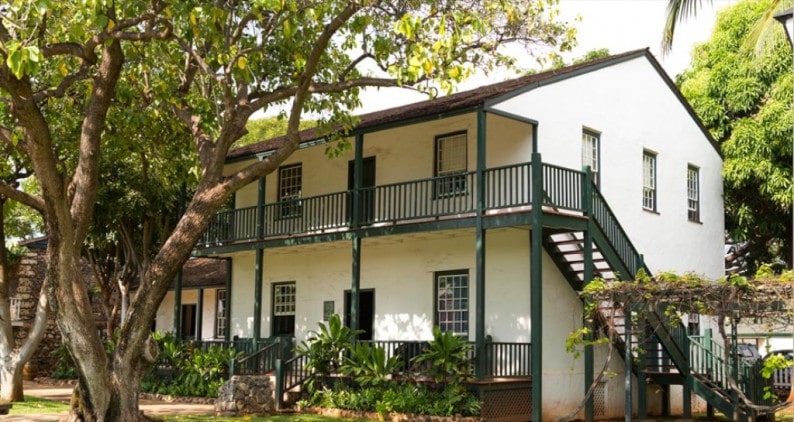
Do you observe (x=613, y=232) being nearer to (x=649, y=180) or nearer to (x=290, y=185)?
(x=649, y=180)

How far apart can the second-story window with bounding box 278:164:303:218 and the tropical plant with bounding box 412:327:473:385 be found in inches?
313

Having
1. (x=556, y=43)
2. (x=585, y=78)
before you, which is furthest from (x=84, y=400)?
(x=585, y=78)

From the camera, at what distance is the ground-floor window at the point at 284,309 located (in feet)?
80.8

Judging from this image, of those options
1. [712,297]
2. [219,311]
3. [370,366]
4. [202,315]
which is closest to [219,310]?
[219,311]

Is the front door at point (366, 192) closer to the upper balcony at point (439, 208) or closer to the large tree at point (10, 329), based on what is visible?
the upper balcony at point (439, 208)

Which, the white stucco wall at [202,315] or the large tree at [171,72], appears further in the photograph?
the white stucco wall at [202,315]

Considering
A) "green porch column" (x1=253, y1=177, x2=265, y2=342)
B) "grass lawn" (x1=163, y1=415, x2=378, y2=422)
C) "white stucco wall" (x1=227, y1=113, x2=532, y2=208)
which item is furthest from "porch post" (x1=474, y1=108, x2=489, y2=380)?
"green porch column" (x1=253, y1=177, x2=265, y2=342)

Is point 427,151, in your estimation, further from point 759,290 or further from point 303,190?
point 759,290

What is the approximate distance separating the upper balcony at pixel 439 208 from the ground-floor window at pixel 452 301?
Answer: 139 centimetres

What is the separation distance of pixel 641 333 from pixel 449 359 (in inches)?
153

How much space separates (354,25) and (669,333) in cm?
927

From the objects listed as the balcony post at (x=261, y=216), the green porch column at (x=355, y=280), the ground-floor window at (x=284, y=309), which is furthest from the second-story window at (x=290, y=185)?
the green porch column at (x=355, y=280)

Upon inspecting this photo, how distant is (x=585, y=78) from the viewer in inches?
831

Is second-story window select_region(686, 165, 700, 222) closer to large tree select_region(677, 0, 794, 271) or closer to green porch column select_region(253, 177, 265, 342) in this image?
large tree select_region(677, 0, 794, 271)
